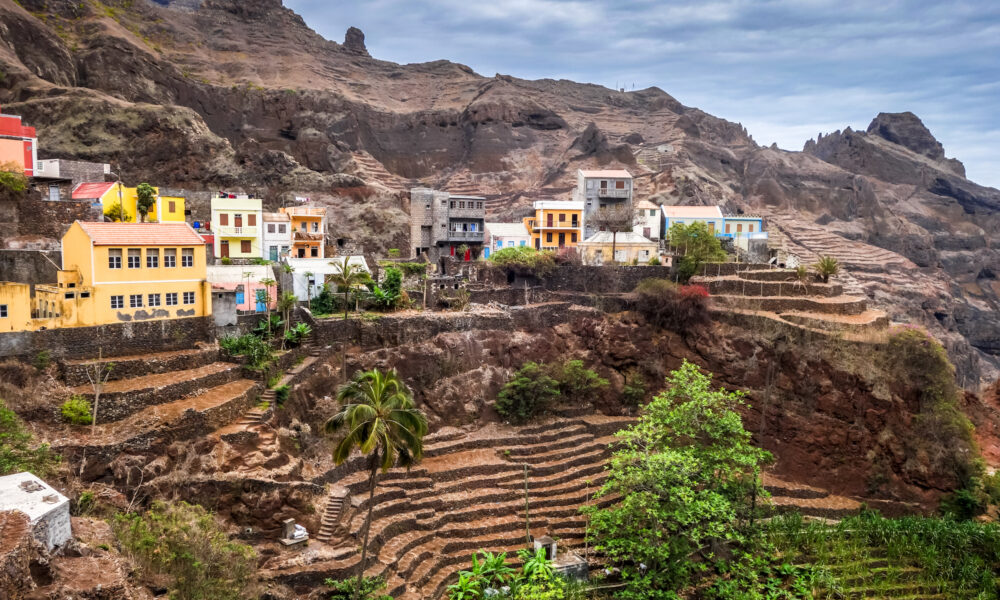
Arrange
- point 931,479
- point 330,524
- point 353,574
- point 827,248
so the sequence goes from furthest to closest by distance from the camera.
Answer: point 827,248 < point 931,479 < point 330,524 < point 353,574

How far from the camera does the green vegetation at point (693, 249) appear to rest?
4581 centimetres

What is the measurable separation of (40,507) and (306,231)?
39.0 m

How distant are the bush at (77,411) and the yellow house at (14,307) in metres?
4.13

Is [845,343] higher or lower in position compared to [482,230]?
lower

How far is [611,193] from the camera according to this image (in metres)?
58.8

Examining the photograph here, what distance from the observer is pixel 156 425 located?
23516 mm

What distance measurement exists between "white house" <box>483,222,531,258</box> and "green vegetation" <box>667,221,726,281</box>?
13595 mm

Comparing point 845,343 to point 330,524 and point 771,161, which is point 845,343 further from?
point 771,161

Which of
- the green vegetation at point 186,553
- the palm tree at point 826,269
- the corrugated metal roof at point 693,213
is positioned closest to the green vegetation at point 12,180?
the green vegetation at point 186,553

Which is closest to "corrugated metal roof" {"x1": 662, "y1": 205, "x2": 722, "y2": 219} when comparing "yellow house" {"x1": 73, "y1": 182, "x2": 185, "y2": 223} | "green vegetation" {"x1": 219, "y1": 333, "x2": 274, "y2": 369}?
"green vegetation" {"x1": 219, "y1": 333, "x2": 274, "y2": 369}

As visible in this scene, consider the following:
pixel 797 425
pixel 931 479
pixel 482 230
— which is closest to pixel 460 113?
pixel 482 230

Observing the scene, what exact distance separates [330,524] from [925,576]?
26.3 metres

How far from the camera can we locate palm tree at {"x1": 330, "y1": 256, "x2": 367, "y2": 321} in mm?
32625

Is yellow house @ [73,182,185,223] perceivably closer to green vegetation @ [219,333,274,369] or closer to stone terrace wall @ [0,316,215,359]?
stone terrace wall @ [0,316,215,359]
